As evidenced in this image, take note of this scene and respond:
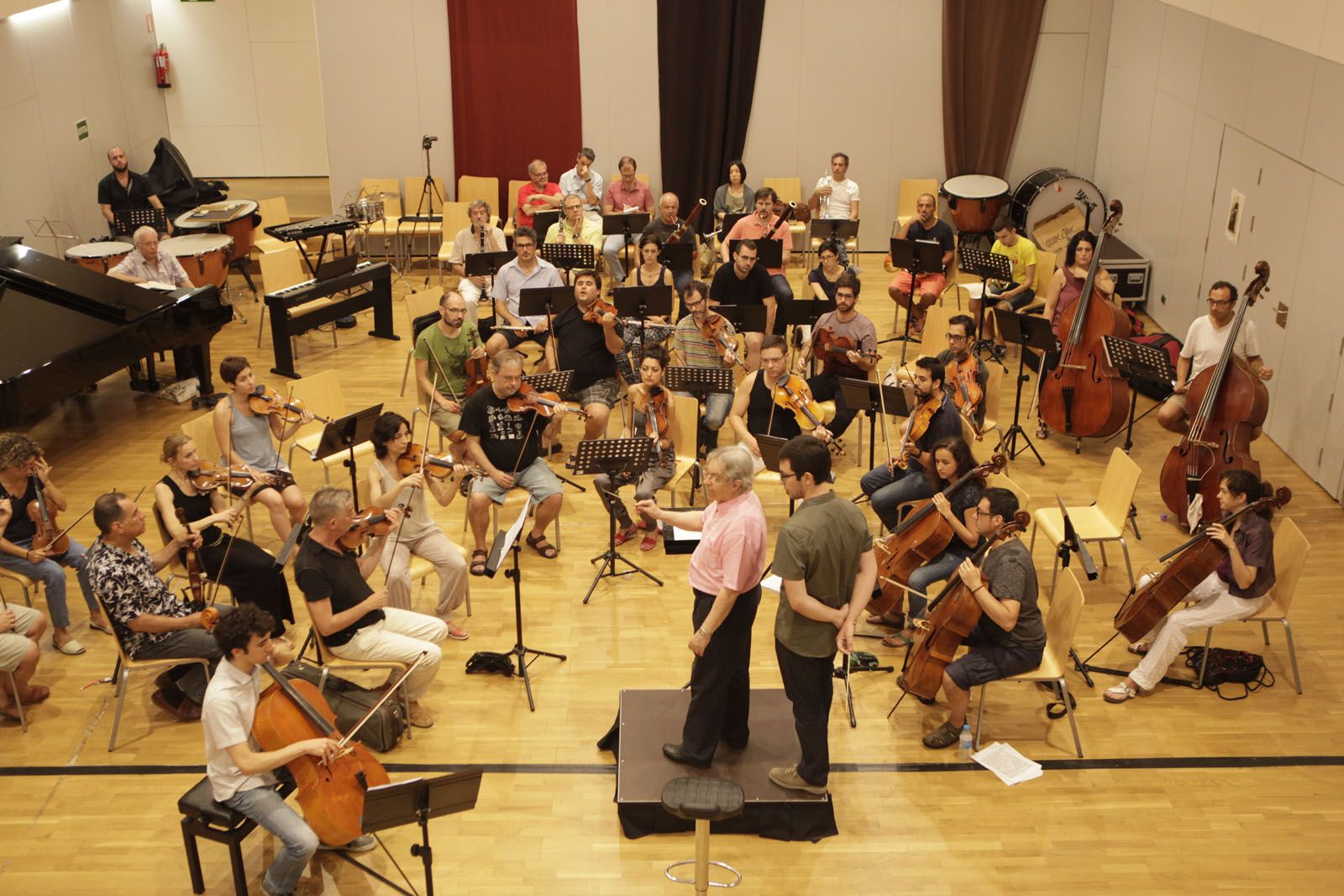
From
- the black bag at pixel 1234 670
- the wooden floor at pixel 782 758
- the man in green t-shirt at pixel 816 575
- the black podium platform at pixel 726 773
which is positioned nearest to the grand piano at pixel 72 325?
the wooden floor at pixel 782 758

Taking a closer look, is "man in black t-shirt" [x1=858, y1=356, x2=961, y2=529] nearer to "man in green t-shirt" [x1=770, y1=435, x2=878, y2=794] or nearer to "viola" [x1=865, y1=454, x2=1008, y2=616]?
"viola" [x1=865, y1=454, x2=1008, y2=616]

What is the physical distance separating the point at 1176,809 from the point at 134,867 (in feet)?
13.7

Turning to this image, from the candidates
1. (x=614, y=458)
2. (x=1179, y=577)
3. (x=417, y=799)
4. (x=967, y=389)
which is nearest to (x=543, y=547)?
(x=614, y=458)

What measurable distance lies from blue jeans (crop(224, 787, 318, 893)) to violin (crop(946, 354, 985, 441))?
4373mm

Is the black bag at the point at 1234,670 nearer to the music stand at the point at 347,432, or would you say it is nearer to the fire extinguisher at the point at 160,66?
the music stand at the point at 347,432

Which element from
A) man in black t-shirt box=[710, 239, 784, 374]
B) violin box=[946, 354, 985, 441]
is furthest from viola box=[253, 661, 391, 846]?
man in black t-shirt box=[710, 239, 784, 374]

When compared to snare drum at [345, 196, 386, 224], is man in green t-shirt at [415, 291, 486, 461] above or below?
below

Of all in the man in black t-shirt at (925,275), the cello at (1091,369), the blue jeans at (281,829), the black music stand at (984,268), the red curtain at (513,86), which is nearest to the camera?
the blue jeans at (281,829)

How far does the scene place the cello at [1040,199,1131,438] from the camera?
8.02 m

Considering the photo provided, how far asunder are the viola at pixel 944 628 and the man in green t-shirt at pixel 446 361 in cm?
338

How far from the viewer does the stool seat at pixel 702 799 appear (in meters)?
3.71

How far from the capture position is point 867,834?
16.3ft

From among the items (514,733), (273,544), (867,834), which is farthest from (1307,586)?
(273,544)

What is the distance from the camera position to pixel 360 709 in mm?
5336
